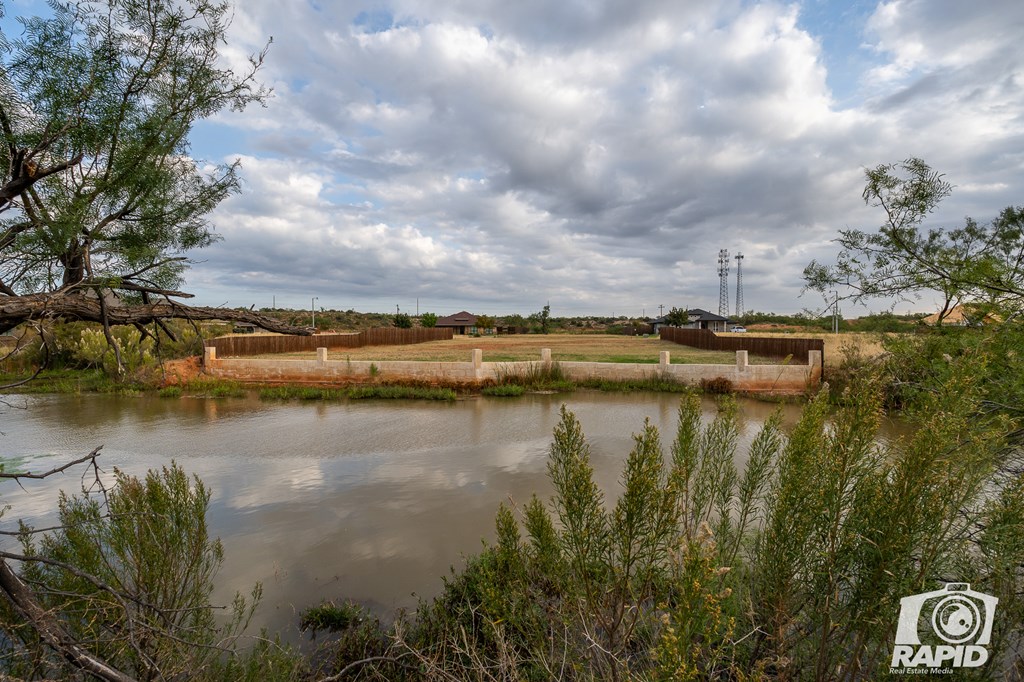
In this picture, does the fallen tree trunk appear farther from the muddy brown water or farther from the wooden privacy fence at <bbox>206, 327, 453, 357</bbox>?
the wooden privacy fence at <bbox>206, 327, 453, 357</bbox>

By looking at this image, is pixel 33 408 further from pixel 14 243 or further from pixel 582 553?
pixel 582 553

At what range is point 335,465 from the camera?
8.13 metres

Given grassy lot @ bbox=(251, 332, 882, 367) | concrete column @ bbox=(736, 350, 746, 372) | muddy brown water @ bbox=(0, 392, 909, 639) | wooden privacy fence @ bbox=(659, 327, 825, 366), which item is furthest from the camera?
grassy lot @ bbox=(251, 332, 882, 367)

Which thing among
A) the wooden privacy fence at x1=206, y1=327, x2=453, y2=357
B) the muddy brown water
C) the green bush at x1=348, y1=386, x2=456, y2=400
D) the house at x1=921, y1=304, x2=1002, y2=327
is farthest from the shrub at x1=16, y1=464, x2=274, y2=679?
the wooden privacy fence at x1=206, y1=327, x2=453, y2=357

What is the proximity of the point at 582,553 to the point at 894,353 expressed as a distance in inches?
118

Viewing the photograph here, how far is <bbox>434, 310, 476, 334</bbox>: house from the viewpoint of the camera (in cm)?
5725

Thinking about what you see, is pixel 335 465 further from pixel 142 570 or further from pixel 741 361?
pixel 741 361

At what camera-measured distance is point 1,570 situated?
1.89 meters

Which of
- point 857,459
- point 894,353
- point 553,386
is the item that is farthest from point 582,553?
point 553,386

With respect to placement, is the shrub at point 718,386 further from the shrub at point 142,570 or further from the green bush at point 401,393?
the shrub at point 142,570

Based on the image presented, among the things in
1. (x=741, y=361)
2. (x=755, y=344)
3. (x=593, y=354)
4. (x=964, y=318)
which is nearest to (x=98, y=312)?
(x=964, y=318)

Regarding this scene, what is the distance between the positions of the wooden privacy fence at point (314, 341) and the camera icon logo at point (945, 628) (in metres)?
15.0

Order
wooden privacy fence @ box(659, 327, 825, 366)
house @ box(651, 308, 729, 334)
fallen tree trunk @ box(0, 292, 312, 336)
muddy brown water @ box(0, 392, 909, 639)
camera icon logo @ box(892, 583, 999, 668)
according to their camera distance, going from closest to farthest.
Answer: camera icon logo @ box(892, 583, 999, 668), fallen tree trunk @ box(0, 292, 312, 336), muddy brown water @ box(0, 392, 909, 639), wooden privacy fence @ box(659, 327, 825, 366), house @ box(651, 308, 729, 334)

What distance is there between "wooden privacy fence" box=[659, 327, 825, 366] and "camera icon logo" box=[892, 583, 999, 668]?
1059cm
